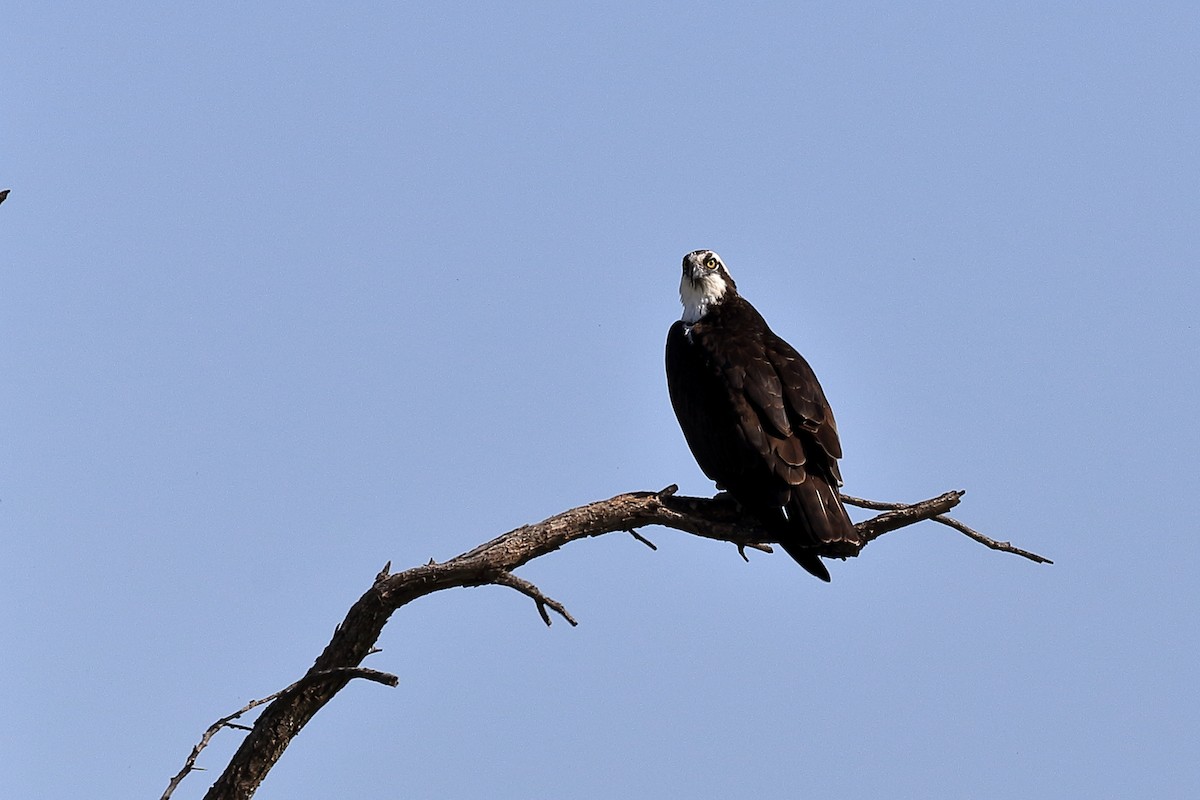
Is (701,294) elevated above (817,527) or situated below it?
above

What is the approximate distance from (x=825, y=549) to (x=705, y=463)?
988 millimetres

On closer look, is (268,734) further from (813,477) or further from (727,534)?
(813,477)

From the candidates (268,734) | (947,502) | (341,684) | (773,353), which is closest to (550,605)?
(341,684)

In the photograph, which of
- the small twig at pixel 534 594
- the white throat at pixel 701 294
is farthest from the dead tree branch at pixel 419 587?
the white throat at pixel 701 294

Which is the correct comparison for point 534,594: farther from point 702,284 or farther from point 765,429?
point 702,284

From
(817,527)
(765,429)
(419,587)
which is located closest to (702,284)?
(765,429)

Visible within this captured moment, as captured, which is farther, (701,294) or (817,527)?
(701,294)

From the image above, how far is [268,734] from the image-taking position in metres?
6.55

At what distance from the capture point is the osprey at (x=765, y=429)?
7.20 metres

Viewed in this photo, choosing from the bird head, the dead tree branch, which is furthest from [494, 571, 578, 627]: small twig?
the bird head

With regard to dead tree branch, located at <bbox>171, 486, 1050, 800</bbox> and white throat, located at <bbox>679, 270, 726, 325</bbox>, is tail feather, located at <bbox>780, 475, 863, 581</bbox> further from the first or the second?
white throat, located at <bbox>679, 270, 726, 325</bbox>

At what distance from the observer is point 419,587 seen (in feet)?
20.8

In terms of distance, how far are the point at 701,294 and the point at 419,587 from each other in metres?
3.54

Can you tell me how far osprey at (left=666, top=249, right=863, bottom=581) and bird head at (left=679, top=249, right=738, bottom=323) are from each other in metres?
0.41
